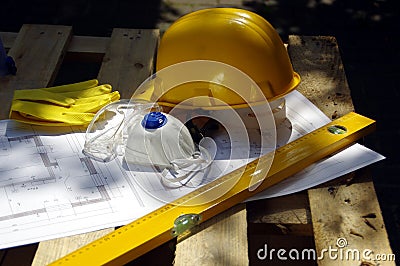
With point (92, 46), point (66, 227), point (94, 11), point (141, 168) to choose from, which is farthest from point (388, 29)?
point (66, 227)

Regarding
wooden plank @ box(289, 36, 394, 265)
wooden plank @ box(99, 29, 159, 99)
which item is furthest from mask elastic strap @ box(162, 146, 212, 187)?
wooden plank @ box(99, 29, 159, 99)

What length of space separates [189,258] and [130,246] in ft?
0.40

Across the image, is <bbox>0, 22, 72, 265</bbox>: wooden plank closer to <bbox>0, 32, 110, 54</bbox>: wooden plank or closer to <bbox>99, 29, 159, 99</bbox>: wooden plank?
<bbox>0, 32, 110, 54</bbox>: wooden plank

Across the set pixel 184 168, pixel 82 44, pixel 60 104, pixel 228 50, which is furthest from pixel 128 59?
pixel 184 168

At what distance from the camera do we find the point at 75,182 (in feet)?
4.47

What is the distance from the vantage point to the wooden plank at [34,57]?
174cm

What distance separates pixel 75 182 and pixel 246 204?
0.38 m

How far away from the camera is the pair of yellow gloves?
156 centimetres

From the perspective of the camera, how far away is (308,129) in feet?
5.14

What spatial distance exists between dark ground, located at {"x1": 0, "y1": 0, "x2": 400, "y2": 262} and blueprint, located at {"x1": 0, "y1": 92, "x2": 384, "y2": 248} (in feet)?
4.32

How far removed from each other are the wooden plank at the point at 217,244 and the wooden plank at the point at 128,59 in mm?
562

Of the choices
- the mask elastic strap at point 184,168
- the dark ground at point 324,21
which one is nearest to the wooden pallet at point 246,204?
the mask elastic strap at point 184,168

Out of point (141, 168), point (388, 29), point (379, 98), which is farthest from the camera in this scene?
point (388, 29)

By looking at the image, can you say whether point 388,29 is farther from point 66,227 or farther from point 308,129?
point 66,227
